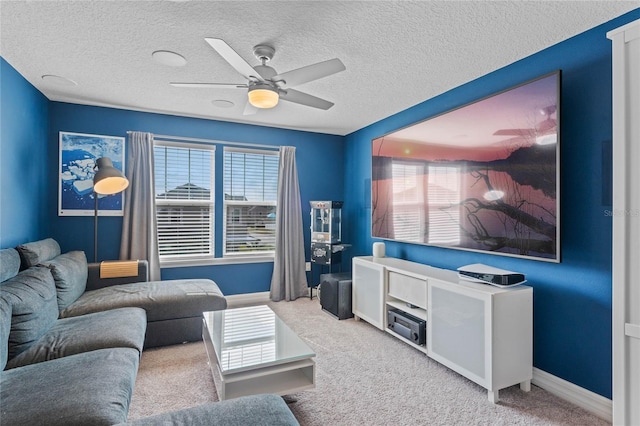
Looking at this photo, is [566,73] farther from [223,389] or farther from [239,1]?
[223,389]

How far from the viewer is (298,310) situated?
12.8 feet

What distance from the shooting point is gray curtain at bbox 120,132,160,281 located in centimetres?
362

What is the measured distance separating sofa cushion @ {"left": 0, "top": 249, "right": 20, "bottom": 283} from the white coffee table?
1.41m

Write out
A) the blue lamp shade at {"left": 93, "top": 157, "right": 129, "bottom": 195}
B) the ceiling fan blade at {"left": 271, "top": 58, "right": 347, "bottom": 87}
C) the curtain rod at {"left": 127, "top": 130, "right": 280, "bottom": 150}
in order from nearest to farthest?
the ceiling fan blade at {"left": 271, "top": 58, "right": 347, "bottom": 87}, the blue lamp shade at {"left": 93, "top": 157, "right": 129, "bottom": 195}, the curtain rod at {"left": 127, "top": 130, "right": 280, "bottom": 150}

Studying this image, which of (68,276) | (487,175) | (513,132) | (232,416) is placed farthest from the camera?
(68,276)

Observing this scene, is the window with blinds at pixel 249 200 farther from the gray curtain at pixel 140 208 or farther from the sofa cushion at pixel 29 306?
the sofa cushion at pixel 29 306

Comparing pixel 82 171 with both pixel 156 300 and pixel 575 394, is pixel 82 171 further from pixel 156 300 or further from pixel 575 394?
pixel 575 394

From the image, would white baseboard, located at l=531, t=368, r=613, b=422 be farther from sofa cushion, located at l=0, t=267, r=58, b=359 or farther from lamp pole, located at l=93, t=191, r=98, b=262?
lamp pole, located at l=93, t=191, r=98, b=262

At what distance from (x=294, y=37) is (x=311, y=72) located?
307 mm

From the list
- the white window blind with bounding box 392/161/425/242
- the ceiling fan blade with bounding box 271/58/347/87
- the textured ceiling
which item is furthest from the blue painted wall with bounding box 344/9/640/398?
the ceiling fan blade with bounding box 271/58/347/87

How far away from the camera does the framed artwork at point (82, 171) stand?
3.44 meters

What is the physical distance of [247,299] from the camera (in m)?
4.26

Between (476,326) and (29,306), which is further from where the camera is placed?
(476,326)

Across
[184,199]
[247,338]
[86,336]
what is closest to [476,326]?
[247,338]
